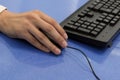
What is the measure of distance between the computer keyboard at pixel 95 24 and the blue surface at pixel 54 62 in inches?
1.0

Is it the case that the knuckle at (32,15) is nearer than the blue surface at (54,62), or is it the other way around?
the blue surface at (54,62)

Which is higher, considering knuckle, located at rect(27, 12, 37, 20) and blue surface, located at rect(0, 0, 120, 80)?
knuckle, located at rect(27, 12, 37, 20)

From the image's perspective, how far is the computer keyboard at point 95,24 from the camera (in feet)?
2.25

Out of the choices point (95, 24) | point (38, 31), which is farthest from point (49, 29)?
point (95, 24)

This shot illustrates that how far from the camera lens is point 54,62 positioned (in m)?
0.64

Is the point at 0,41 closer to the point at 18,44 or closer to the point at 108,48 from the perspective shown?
the point at 18,44

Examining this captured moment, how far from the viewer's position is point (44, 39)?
26.7 inches

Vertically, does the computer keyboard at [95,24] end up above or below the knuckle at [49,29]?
Answer: below

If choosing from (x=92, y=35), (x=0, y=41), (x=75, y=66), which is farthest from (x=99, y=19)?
(x=0, y=41)

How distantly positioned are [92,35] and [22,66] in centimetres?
21

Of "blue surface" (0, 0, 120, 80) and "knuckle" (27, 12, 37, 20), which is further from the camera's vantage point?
"knuckle" (27, 12, 37, 20)

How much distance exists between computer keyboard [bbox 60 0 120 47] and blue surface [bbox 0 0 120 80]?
0.03 m

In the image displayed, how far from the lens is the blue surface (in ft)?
1.95

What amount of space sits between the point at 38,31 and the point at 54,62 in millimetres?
100
